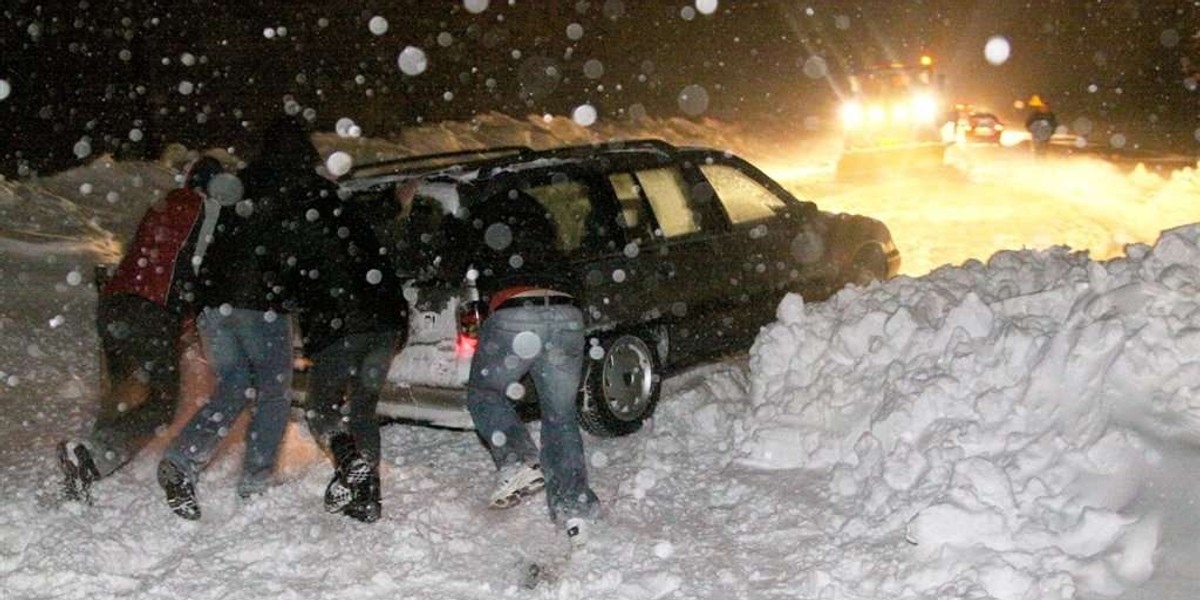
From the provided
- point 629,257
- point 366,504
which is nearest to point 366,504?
point 366,504

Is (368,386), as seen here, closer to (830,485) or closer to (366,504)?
(366,504)

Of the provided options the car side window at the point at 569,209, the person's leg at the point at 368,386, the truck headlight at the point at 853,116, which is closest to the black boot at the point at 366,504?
the person's leg at the point at 368,386

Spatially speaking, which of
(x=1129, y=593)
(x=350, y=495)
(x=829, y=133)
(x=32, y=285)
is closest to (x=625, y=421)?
(x=350, y=495)

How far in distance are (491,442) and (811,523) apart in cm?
151

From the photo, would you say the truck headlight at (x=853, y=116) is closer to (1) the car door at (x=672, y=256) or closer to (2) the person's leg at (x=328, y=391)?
(1) the car door at (x=672, y=256)

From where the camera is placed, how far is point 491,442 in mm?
5598

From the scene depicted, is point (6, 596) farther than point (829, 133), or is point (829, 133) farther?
point (829, 133)

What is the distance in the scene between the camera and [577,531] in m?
5.29

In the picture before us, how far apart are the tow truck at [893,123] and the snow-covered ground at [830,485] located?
11.7 m

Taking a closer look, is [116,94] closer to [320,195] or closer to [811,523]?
[320,195]

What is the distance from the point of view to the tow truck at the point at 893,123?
61.1 ft

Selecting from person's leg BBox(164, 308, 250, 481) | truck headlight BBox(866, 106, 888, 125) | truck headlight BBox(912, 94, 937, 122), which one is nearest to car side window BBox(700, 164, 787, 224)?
person's leg BBox(164, 308, 250, 481)

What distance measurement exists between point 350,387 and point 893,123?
15062mm

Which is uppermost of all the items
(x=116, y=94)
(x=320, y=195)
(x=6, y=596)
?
(x=116, y=94)
